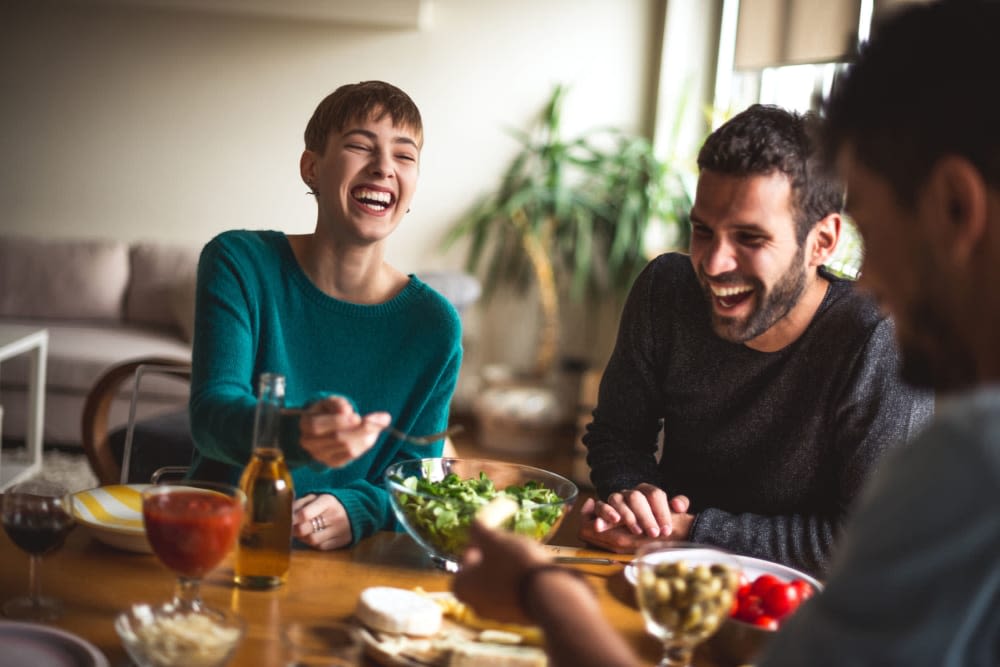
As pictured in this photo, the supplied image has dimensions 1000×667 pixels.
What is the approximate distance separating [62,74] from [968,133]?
5593 mm

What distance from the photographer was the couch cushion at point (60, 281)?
5.00 m

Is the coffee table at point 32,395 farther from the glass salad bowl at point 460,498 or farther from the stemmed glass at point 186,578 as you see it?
the stemmed glass at point 186,578

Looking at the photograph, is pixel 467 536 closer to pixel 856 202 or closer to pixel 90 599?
pixel 90 599

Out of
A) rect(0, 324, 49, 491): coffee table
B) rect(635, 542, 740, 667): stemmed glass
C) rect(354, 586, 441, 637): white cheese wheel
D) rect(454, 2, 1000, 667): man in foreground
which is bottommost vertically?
rect(0, 324, 49, 491): coffee table

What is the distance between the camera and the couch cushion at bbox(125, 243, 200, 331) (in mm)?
5055

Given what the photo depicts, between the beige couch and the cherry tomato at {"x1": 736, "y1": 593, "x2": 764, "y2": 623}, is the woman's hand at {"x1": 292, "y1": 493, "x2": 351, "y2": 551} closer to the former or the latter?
the cherry tomato at {"x1": 736, "y1": 593, "x2": 764, "y2": 623}

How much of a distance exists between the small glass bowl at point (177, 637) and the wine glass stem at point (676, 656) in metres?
0.47

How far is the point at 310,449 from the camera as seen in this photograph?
125 cm

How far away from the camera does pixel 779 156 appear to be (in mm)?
1659

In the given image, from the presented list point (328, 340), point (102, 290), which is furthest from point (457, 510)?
point (102, 290)

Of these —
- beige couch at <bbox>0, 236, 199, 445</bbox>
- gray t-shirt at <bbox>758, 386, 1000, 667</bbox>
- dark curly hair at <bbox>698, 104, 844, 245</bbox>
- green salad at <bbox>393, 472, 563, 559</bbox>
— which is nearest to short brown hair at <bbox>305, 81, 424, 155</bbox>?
dark curly hair at <bbox>698, 104, 844, 245</bbox>

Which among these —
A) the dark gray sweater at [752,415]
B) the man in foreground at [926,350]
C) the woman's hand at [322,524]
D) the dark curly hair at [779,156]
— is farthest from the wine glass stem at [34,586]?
the dark curly hair at [779,156]

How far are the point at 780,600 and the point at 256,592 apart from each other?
2.07 feet

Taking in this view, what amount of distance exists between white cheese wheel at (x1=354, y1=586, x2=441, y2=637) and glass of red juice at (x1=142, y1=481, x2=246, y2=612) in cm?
17
